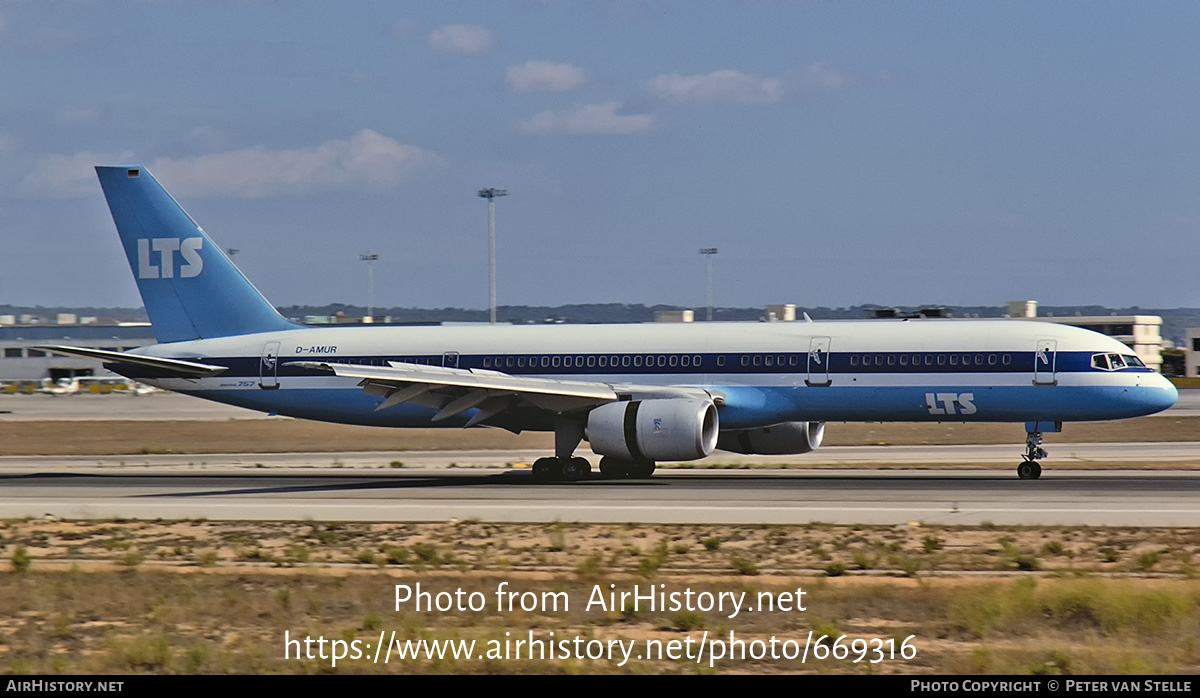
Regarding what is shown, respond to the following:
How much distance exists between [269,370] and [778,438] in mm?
14615

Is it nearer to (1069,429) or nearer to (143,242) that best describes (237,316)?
(143,242)

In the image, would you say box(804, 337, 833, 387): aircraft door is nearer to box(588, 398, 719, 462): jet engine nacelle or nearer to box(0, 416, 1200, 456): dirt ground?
box(588, 398, 719, 462): jet engine nacelle

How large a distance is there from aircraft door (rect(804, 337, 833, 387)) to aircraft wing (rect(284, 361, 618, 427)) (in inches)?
199

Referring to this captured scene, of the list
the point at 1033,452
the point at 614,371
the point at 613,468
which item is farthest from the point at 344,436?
the point at 1033,452

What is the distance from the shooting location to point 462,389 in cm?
3397

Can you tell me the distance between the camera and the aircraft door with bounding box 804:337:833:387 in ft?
112

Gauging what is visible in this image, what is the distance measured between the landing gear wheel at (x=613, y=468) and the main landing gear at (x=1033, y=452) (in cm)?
1013

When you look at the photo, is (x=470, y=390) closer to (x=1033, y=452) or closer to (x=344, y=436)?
(x=1033, y=452)

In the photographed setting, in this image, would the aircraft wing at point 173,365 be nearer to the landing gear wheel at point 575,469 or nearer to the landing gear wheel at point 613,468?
the landing gear wheel at point 575,469

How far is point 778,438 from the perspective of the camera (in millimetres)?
36125

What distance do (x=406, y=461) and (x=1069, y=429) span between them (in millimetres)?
30952

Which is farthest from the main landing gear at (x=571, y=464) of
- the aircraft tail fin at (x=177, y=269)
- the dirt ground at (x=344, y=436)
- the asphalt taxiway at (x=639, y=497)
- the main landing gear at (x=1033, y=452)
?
the dirt ground at (x=344, y=436)

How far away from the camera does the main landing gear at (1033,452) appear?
3272cm
